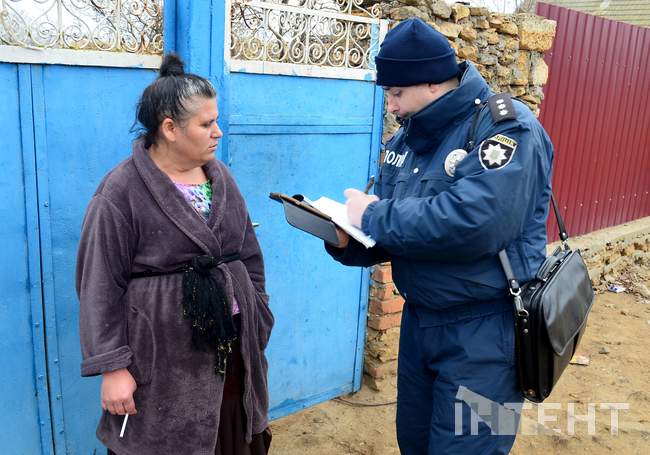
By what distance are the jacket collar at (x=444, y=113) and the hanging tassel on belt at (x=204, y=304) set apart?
2.68 feet

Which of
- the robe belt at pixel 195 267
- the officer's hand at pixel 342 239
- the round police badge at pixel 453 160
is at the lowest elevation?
the robe belt at pixel 195 267

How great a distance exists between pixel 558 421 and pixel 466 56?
92.6 inches

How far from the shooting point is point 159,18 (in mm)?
2535

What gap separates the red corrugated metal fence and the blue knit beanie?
3474 mm

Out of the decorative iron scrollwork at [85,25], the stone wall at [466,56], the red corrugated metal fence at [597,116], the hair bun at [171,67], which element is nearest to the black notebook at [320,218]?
the hair bun at [171,67]

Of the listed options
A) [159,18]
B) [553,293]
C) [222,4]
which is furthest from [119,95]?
[553,293]

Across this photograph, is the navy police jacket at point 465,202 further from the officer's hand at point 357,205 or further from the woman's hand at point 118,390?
the woman's hand at point 118,390

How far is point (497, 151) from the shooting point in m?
1.86

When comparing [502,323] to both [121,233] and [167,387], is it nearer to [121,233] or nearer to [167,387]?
[167,387]

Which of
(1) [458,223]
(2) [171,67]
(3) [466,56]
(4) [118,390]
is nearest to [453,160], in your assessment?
(1) [458,223]

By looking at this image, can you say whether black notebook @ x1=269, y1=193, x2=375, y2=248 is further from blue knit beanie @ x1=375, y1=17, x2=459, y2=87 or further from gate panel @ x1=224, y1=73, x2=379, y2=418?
gate panel @ x1=224, y1=73, x2=379, y2=418

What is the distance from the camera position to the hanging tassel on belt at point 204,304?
1966mm

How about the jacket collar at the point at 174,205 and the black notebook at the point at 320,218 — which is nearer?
the jacket collar at the point at 174,205

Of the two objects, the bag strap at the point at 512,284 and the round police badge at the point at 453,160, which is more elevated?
the round police badge at the point at 453,160
